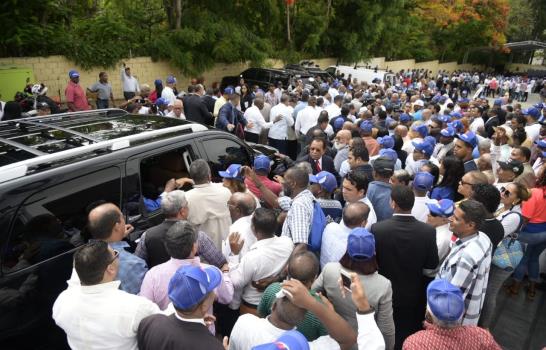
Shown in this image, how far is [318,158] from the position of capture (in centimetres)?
579

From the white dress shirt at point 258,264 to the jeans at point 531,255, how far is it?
10.6ft

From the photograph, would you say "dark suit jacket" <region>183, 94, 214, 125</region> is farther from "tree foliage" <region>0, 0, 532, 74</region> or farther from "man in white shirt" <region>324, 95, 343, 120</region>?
"tree foliage" <region>0, 0, 532, 74</region>

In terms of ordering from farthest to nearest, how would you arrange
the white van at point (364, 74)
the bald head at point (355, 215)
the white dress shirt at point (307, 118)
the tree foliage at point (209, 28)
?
the white van at point (364, 74), the tree foliage at point (209, 28), the white dress shirt at point (307, 118), the bald head at point (355, 215)

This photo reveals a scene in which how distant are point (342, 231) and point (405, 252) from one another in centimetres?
52

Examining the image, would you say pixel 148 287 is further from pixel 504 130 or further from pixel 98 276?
pixel 504 130

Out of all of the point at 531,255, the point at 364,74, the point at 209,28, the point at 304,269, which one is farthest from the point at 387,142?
the point at 364,74

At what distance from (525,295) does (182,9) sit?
55.9 ft

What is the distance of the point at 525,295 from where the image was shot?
5.10 m

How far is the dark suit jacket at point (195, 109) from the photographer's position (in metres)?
8.31

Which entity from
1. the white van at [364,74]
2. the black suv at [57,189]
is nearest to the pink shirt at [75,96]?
the black suv at [57,189]

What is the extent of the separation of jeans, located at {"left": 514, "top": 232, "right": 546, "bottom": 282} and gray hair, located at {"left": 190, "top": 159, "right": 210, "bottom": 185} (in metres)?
3.70

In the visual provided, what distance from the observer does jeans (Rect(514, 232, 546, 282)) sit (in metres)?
4.68

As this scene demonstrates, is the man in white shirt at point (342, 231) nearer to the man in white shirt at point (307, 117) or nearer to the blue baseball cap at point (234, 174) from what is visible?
the blue baseball cap at point (234, 174)

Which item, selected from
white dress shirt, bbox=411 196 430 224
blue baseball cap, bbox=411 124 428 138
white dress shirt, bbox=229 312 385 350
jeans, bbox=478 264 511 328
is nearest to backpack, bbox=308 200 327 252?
white dress shirt, bbox=411 196 430 224
